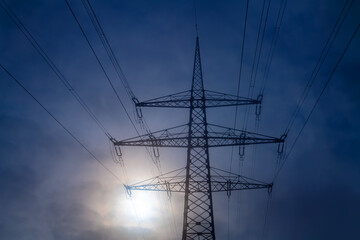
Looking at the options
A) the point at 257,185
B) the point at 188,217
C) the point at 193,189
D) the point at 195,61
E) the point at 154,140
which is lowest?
the point at 188,217

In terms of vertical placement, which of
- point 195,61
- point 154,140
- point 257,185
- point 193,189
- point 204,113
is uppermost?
point 195,61

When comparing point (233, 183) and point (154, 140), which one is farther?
point (233, 183)

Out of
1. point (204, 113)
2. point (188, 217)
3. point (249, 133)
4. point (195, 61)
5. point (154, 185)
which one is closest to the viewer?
point (188, 217)

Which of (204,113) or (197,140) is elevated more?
(204,113)

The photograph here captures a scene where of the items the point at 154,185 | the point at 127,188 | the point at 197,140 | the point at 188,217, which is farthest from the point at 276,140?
→ the point at 127,188

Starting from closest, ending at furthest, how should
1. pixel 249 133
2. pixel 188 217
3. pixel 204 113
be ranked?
pixel 188 217 < pixel 249 133 < pixel 204 113

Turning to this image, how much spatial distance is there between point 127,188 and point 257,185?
28.5 ft

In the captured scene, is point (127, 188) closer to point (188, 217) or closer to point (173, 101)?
point (188, 217)

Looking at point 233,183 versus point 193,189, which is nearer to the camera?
point 193,189

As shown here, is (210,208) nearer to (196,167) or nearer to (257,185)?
(196,167)

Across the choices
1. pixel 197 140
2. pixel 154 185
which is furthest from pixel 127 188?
pixel 197 140

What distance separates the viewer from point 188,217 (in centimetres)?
1338

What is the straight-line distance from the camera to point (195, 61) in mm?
19047

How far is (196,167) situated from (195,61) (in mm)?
8877
